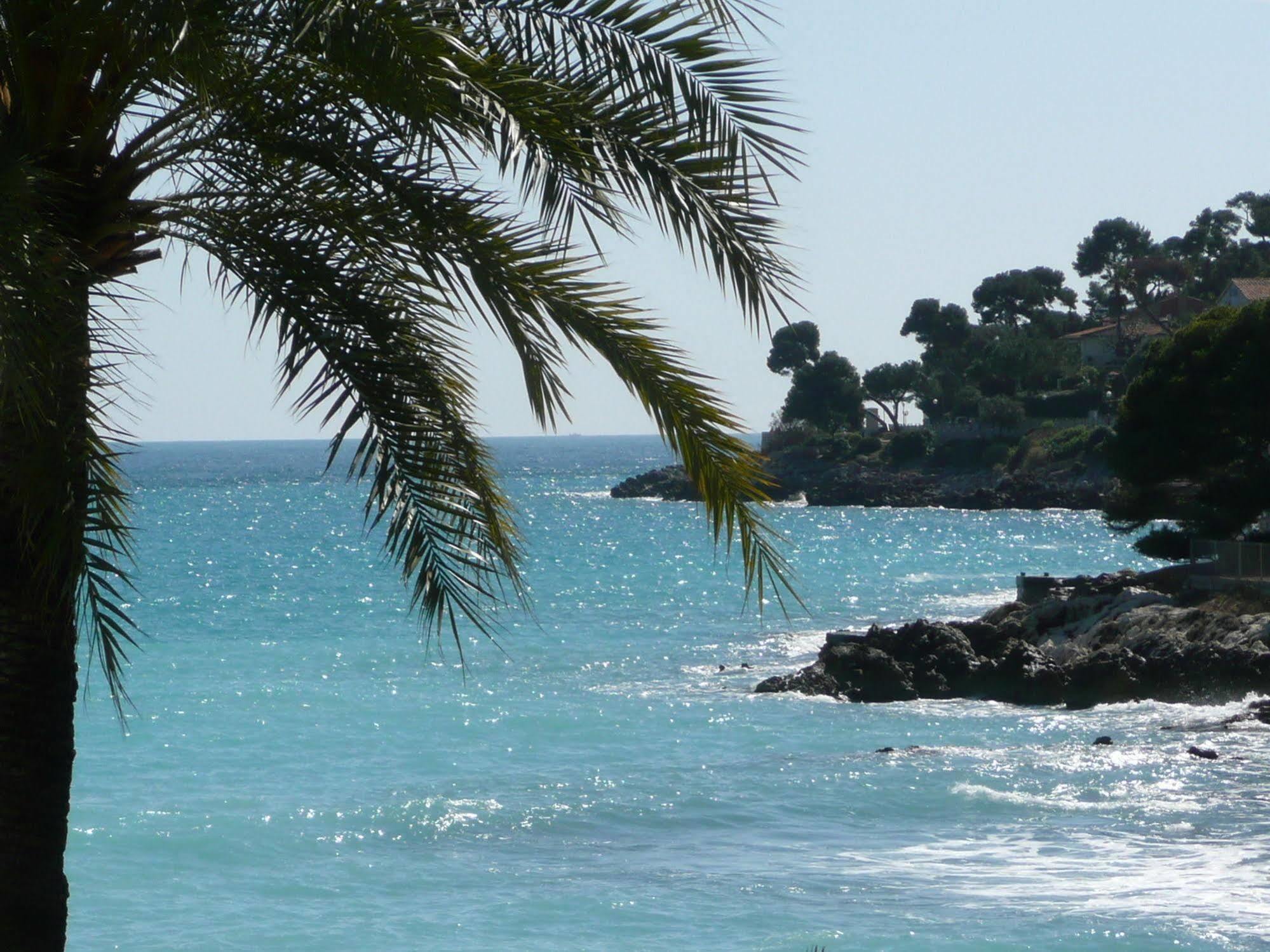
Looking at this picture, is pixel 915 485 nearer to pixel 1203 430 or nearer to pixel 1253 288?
pixel 1253 288

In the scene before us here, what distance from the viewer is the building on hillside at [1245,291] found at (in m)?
75.4

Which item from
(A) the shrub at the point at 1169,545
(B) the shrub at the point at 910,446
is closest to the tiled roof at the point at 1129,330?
(B) the shrub at the point at 910,446

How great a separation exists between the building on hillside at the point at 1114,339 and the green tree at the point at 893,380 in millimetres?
11481

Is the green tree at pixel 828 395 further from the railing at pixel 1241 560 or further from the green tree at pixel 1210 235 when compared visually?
the railing at pixel 1241 560

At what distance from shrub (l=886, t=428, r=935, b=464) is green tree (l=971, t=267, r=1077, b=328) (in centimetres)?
1427

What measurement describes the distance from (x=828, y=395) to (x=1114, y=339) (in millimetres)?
21611

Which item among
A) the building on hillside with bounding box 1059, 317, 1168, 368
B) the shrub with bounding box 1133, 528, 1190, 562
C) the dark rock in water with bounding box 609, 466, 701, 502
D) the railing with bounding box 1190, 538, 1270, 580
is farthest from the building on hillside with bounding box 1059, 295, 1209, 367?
the railing with bounding box 1190, 538, 1270, 580

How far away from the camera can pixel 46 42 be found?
5242 mm

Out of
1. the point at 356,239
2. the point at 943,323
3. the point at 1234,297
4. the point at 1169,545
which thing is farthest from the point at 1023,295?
the point at 356,239

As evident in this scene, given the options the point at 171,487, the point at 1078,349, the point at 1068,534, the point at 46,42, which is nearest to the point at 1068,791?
the point at 46,42

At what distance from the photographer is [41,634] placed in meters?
5.79

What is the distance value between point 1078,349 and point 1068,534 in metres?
33.2

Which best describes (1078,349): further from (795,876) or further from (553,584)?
(795,876)

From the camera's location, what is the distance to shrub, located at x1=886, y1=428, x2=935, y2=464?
331 ft
